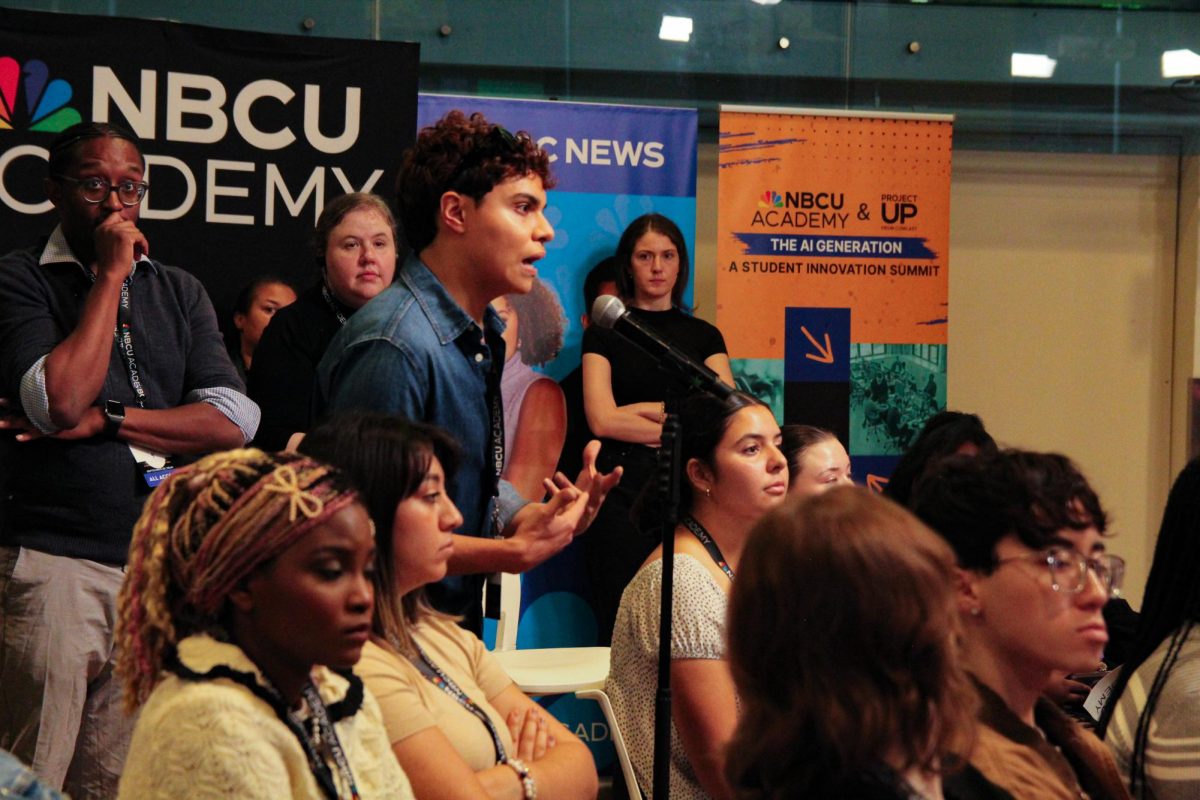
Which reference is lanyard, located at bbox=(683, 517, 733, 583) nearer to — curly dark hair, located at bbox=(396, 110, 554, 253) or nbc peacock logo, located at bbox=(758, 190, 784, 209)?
curly dark hair, located at bbox=(396, 110, 554, 253)

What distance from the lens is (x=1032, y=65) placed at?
645 cm

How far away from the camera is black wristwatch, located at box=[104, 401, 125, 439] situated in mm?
3217

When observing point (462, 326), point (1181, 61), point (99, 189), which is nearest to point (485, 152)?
point (462, 326)

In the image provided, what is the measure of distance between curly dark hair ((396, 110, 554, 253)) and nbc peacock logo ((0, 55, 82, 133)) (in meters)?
2.39

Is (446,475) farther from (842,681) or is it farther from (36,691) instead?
(36,691)

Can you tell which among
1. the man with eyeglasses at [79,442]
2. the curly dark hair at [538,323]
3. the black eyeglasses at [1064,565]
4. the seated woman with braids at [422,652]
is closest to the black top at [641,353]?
the curly dark hair at [538,323]

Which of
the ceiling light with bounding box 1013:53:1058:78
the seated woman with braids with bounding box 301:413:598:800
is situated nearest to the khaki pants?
the seated woman with braids with bounding box 301:413:598:800

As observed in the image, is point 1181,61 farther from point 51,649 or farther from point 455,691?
point 51,649

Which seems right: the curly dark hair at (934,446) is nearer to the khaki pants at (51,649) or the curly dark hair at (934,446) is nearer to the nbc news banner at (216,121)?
the khaki pants at (51,649)

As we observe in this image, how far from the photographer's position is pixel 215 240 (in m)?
4.80

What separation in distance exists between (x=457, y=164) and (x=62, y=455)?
4.07ft

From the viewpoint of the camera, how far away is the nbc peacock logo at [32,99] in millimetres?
4613

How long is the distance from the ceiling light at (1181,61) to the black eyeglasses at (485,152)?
4871mm

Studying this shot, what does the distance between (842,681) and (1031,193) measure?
5714mm
